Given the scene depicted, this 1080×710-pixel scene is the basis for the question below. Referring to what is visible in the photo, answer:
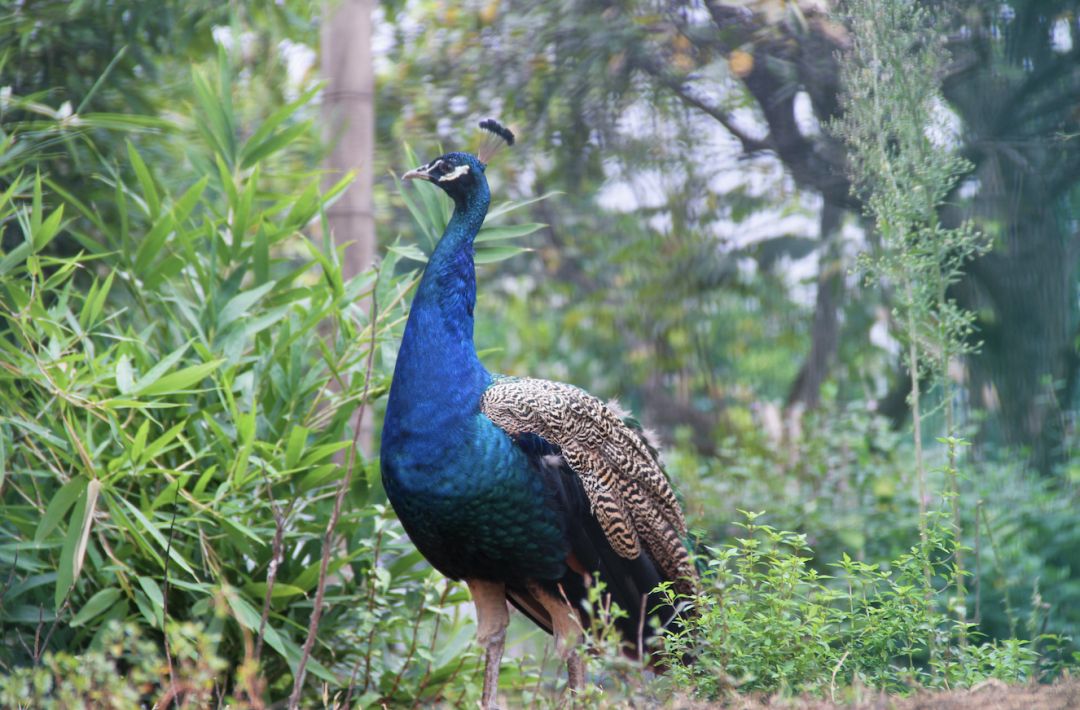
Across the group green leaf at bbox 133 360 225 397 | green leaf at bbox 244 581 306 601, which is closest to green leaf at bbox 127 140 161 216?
green leaf at bbox 133 360 225 397

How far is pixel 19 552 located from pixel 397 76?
4053 mm

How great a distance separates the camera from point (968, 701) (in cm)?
156

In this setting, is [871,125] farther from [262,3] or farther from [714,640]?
[262,3]

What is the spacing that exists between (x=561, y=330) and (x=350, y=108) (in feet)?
7.49

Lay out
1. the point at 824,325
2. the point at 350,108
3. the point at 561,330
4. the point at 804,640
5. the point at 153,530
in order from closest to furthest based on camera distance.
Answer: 1. the point at 804,640
2. the point at 153,530
3. the point at 350,108
4. the point at 824,325
5. the point at 561,330

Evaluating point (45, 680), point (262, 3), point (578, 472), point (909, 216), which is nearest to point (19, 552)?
point (45, 680)

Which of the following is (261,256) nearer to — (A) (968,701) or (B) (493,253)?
(B) (493,253)

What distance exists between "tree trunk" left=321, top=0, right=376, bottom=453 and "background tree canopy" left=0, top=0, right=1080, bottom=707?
0.19 metres

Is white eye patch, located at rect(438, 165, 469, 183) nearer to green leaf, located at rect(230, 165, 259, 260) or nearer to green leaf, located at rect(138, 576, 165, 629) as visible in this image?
green leaf, located at rect(230, 165, 259, 260)

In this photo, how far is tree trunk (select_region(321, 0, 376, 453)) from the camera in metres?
3.66

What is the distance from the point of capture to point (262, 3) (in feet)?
11.9

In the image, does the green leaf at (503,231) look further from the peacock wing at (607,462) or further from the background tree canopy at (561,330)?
the peacock wing at (607,462)

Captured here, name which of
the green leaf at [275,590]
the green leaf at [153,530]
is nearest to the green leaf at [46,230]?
the green leaf at [153,530]

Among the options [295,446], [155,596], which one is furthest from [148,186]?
[155,596]
